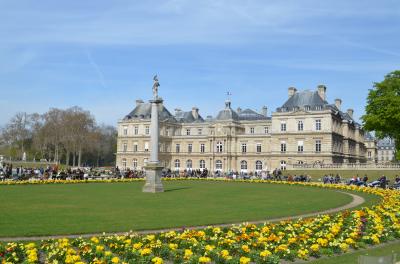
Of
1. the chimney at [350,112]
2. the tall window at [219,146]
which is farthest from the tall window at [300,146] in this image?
the chimney at [350,112]

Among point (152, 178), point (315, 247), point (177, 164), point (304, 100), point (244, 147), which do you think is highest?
point (304, 100)

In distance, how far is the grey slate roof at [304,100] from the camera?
7481 cm

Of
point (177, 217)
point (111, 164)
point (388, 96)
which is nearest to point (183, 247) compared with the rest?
point (177, 217)

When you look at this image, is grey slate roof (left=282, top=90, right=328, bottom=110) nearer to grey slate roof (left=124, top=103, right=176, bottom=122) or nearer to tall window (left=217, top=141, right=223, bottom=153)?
tall window (left=217, top=141, right=223, bottom=153)

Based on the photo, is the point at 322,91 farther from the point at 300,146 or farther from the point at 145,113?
the point at 145,113

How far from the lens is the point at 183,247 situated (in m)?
10.8

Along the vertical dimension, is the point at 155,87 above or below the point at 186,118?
below

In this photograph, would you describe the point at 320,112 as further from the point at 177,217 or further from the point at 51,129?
the point at 177,217

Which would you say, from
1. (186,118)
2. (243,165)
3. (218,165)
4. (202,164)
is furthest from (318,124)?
(186,118)

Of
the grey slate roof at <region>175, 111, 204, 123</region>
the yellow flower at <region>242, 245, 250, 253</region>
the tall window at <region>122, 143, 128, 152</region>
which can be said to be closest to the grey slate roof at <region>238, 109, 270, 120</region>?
the grey slate roof at <region>175, 111, 204, 123</region>

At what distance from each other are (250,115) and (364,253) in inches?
3177

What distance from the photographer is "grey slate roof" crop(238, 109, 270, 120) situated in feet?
294

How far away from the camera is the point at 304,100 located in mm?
76125

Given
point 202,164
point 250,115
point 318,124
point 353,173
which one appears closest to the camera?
point 353,173
